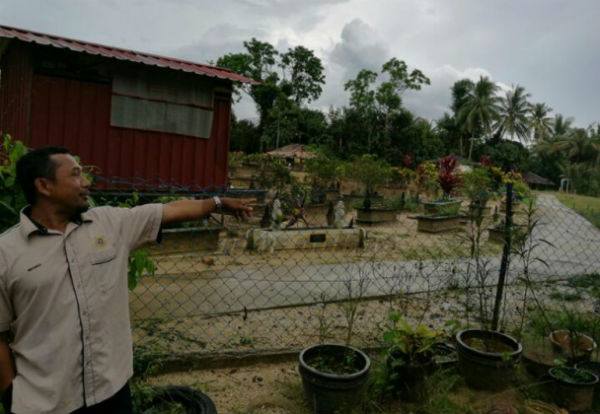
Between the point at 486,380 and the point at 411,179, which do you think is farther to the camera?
the point at 411,179

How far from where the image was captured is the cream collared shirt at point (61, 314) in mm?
1800

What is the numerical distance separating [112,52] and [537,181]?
4728 centimetres

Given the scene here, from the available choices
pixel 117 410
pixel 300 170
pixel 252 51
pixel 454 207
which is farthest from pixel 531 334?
pixel 252 51

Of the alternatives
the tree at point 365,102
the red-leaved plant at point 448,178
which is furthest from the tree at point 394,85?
the red-leaved plant at point 448,178

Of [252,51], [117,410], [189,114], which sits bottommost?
[117,410]

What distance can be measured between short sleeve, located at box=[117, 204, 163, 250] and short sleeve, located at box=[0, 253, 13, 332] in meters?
0.49

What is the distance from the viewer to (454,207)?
14.2 m

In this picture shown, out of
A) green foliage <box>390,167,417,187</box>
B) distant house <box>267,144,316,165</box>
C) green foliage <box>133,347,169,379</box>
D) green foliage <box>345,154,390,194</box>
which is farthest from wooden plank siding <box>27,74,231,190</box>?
distant house <box>267,144,316,165</box>

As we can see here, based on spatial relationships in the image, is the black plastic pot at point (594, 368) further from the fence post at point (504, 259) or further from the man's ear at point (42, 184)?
the man's ear at point (42, 184)

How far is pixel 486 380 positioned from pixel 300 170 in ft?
88.6

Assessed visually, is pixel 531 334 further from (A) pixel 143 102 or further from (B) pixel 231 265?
(A) pixel 143 102

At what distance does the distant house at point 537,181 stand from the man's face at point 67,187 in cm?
4938

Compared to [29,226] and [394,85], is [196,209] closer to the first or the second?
[29,226]

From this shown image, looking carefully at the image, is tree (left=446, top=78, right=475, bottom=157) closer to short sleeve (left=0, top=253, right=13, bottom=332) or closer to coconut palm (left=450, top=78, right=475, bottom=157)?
coconut palm (left=450, top=78, right=475, bottom=157)
